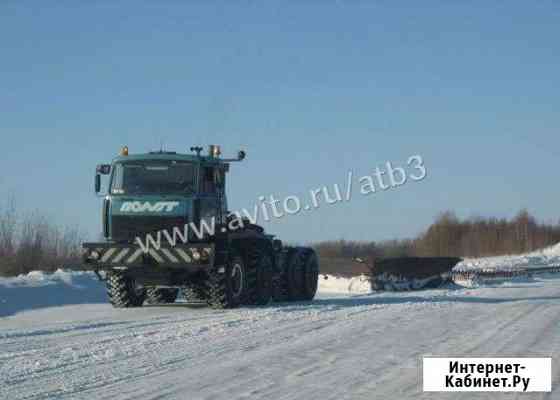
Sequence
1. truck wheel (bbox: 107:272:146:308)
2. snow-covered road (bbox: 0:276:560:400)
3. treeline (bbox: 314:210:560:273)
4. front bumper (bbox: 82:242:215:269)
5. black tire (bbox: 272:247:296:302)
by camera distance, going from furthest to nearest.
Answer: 1. treeline (bbox: 314:210:560:273)
2. black tire (bbox: 272:247:296:302)
3. truck wheel (bbox: 107:272:146:308)
4. front bumper (bbox: 82:242:215:269)
5. snow-covered road (bbox: 0:276:560:400)

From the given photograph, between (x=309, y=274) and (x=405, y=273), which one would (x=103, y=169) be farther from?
(x=405, y=273)

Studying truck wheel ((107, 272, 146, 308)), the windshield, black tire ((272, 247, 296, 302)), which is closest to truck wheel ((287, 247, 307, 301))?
black tire ((272, 247, 296, 302))

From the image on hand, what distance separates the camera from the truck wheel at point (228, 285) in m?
15.7

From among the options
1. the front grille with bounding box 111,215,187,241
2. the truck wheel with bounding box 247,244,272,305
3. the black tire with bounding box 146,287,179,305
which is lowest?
the black tire with bounding box 146,287,179,305

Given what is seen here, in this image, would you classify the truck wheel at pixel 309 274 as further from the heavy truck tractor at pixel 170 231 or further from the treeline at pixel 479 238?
the treeline at pixel 479 238

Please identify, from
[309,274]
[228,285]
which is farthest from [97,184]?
[309,274]

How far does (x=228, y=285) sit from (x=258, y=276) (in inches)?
56.2

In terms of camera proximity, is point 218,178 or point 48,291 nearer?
point 218,178

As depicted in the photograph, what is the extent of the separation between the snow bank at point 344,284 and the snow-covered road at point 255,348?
9682mm

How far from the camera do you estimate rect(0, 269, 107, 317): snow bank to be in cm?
1911

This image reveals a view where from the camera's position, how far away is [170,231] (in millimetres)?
15445

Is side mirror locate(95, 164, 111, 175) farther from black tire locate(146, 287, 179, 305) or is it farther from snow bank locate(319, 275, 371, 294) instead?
snow bank locate(319, 275, 371, 294)

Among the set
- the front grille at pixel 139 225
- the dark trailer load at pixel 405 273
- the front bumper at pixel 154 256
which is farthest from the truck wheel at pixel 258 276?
the dark trailer load at pixel 405 273

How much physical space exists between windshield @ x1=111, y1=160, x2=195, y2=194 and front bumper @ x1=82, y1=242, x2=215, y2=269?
108 cm
